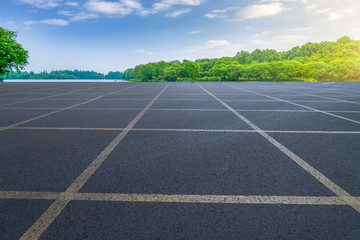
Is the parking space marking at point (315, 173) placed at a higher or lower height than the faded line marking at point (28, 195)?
lower

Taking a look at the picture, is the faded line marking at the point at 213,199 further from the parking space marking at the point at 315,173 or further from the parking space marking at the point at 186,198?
the parking space marking at the point at 315,173

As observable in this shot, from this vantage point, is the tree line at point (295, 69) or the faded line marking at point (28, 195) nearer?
the faded line marking at point (28, 195)

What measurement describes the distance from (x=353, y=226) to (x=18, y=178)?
4.30 m

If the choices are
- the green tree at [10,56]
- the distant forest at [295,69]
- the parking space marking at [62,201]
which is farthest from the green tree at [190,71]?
the parking space marking at [62,201]

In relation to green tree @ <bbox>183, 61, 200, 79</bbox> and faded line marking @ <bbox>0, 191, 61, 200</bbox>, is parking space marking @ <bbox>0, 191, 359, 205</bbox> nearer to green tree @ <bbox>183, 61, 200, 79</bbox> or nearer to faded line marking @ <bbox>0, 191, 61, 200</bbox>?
faded line marking @ <bbox>0, 191, 61, 200</bbox>

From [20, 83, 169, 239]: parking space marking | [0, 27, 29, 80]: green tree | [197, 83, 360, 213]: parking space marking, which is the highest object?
[0, 27, 29, 80]: green tree

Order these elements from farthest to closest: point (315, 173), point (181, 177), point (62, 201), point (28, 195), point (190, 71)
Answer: point (190, 71)
point (315, 173)
point (181, 177)
point (28, 195)
point (62, 201)

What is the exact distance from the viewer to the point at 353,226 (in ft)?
7.11

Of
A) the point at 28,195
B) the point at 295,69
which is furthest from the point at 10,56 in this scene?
the point at 295,69

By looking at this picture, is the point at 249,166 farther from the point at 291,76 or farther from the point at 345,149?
the point at 291,76

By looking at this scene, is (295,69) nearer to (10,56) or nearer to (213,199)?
(10,56)

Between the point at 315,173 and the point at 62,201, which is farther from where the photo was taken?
the point at 315,173

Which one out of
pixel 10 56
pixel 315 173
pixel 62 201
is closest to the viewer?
pixel 62 201

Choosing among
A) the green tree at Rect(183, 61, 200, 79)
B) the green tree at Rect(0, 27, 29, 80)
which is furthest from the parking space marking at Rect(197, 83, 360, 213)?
the green tree at Rect(183, 61, 200, 79)
